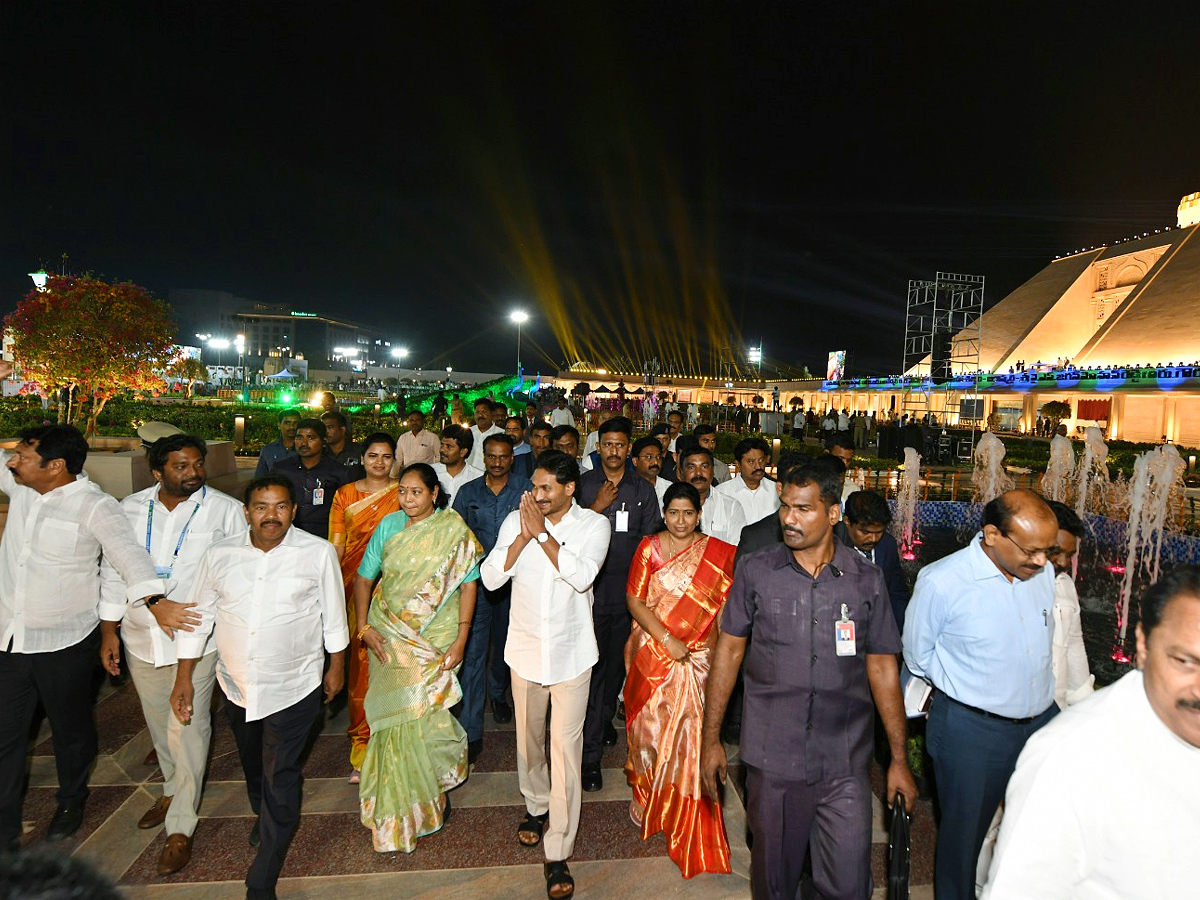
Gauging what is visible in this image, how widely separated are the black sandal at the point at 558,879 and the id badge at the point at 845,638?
5.54 feet

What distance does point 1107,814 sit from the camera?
1.38 metres

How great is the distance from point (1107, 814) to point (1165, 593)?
502 mm

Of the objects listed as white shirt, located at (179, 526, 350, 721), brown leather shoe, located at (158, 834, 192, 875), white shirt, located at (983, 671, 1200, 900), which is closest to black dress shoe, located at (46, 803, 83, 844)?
brown leather shoe, located at (158, 834, 192, 875)

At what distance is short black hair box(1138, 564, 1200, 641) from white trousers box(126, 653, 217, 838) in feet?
12.3

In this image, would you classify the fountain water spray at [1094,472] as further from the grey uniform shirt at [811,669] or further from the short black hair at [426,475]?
the short black hair at [426,475]

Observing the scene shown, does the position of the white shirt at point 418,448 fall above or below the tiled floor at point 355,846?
above

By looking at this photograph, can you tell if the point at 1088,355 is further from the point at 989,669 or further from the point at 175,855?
the point at 175,855

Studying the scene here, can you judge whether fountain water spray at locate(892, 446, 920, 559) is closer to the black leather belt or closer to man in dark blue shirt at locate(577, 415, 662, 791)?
man in dark blue shirt at locate(577, 415, 662, 791)

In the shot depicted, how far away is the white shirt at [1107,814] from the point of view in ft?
4.42

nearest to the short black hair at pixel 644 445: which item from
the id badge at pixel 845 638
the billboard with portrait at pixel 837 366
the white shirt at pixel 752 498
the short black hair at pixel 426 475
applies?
the white shirt at pixel 752 498

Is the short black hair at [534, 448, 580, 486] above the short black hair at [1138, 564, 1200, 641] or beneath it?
above

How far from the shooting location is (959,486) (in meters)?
16.8

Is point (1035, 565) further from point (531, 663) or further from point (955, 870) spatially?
point (531, 663)

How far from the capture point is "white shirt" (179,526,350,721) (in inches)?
117
